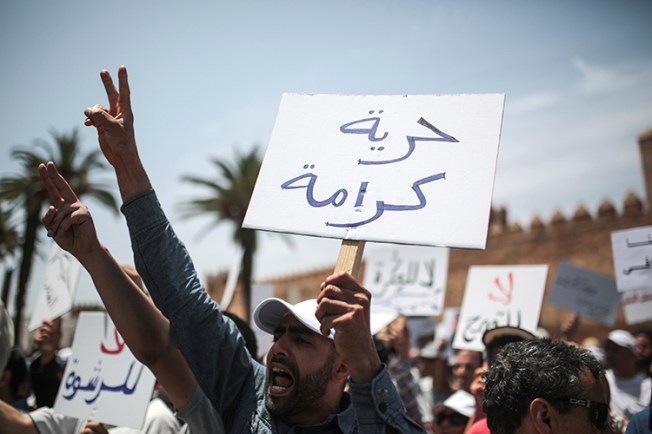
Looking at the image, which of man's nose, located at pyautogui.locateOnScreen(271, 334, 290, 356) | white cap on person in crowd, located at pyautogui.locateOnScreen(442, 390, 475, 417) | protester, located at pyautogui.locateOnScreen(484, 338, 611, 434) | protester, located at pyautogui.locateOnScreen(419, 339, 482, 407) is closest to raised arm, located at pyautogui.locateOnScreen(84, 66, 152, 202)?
man's nose, located at pyautogui.locateOnScreen(271, 334, 290, 356)

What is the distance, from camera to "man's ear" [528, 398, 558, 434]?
6.33 feet

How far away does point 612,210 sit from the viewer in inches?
945

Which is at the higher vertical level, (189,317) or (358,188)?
(358,188)

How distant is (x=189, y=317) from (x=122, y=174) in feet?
1.74

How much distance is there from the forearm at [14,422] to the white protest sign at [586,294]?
18.0ft

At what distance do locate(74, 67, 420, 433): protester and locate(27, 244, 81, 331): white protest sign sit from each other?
3031 millimetres

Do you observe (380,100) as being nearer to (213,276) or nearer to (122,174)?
(122,174)

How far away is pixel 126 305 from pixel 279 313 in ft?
1.88

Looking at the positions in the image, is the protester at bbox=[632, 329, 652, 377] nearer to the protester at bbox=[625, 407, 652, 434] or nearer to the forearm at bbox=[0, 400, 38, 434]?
the protester at bbox=[625, 407, 652, 434]

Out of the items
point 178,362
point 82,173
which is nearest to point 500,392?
point 178,362

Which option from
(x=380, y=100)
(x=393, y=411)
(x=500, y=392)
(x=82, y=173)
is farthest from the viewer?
(x=82, y=173)

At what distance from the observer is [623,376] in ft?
17.8

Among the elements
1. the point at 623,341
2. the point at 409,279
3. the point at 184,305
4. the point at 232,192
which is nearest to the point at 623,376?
the point at 623,341

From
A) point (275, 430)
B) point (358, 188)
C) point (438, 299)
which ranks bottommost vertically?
point (275, 430)
